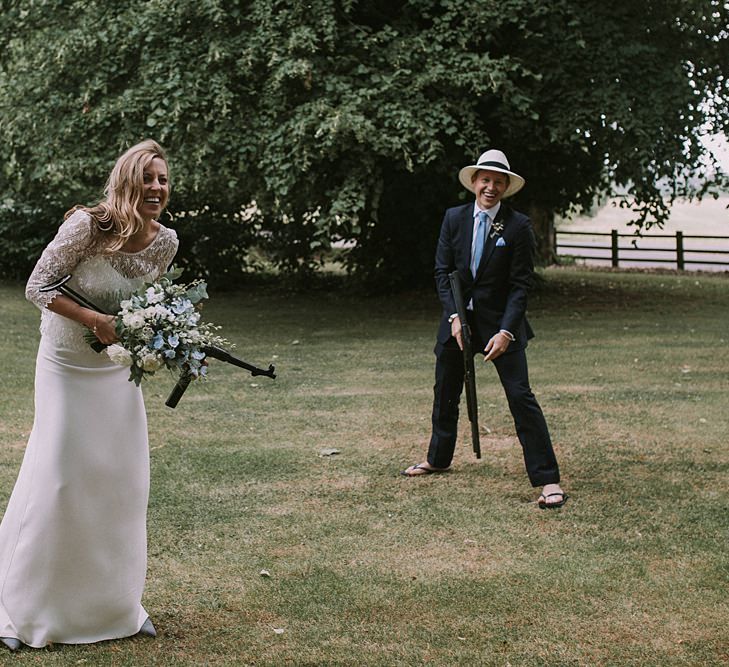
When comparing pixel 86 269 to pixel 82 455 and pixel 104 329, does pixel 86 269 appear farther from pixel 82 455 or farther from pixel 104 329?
pixel 82 455

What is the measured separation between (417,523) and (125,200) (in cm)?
321

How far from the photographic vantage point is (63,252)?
489cm

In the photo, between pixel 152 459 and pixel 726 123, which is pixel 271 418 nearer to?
pixel 152 459

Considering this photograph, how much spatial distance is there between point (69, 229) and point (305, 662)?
218 cm

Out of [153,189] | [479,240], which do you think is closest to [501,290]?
[479,240]

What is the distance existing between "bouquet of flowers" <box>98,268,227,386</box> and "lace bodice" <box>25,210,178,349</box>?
101mm

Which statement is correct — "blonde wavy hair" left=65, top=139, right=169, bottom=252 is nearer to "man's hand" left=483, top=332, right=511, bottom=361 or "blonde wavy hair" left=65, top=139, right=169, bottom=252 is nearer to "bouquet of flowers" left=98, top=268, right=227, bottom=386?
"bouquet of flowers" left=98, top=268, right=227, bottom=386

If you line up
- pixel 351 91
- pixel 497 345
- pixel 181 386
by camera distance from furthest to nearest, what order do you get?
pixel 351 91
pixel 497 345
pixel 181 386

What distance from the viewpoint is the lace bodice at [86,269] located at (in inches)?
192

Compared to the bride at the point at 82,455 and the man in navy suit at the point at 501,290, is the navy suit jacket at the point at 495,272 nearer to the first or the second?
the man in navy suit at the point at 501,290

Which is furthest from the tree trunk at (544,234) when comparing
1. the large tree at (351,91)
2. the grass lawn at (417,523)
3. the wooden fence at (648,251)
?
the grass lawn at (417,523)

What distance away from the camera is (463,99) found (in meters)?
16.3

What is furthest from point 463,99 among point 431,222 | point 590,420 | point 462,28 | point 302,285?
point 302,285

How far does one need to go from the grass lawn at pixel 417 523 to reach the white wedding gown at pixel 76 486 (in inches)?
7.4
